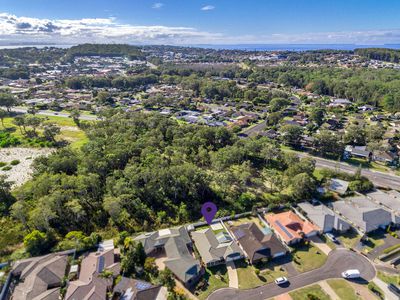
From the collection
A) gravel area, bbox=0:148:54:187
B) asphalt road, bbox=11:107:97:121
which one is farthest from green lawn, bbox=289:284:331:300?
asphalt road, bbox=11:107:97:121

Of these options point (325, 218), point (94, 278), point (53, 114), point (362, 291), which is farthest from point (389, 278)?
point (53, 114)

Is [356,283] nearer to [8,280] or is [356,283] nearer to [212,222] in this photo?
[212,222]

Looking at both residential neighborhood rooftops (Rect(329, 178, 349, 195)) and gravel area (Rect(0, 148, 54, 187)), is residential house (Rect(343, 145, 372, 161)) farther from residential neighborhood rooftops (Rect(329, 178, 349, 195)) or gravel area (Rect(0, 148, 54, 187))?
gravel area (Rect(0, 148, 54, 187))

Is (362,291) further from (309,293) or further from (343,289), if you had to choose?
(309,293)

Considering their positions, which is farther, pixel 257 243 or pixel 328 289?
pixel 257 243

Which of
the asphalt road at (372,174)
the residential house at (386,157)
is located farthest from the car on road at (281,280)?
the residential house at (386,157)
